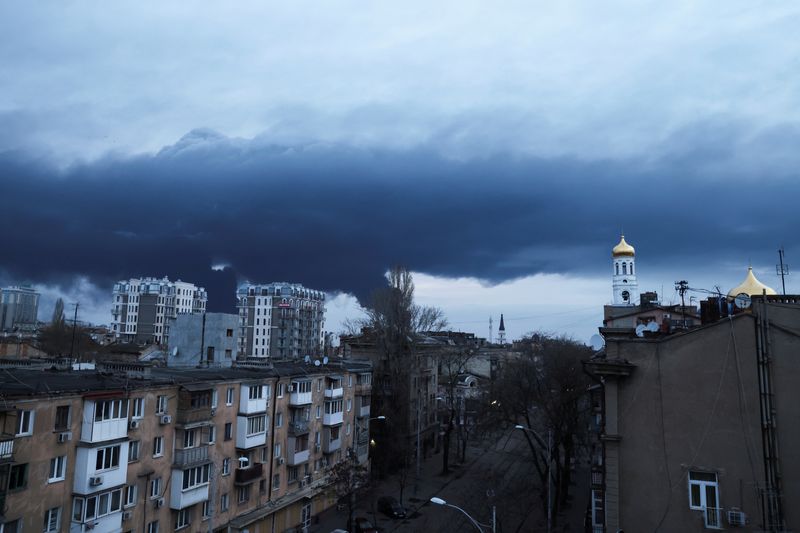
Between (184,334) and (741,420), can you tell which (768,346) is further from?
(184,334)

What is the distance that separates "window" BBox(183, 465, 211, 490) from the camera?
29064 mm

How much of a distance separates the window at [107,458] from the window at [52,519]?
6.77ft

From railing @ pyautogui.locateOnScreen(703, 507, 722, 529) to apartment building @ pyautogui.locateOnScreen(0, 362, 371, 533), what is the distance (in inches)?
928

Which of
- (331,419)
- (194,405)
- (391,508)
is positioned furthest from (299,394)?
(391,508)

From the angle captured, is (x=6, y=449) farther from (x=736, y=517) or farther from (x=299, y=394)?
(x=736, y=517)

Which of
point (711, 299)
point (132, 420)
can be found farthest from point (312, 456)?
point (711, 299)

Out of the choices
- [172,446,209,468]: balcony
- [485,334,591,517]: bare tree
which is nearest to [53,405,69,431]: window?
[172,446,209,468]: balcony

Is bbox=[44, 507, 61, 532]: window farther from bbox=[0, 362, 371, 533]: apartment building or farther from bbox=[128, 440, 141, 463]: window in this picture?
bbox=[128, 440, 141, 463]: window

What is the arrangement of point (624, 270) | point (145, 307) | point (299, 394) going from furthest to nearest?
point (145, 307) < point (624, 270) < point (299, 394)

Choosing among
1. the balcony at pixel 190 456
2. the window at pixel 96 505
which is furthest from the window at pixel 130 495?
the balcony at pixel 190 456

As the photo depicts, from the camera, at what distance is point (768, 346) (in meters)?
16.0

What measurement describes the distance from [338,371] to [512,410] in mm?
15382

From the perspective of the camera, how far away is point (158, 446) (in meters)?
28.0

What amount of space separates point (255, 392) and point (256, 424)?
6.94ft
